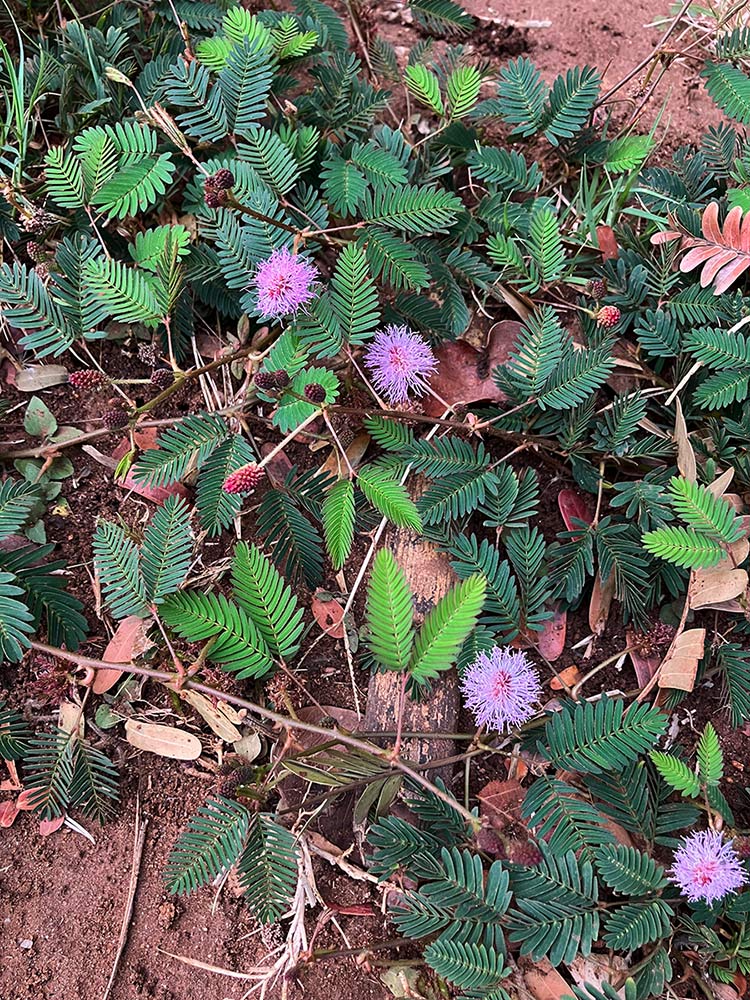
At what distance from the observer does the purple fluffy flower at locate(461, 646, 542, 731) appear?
5.39 feet

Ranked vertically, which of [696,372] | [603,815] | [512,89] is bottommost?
[603,815]

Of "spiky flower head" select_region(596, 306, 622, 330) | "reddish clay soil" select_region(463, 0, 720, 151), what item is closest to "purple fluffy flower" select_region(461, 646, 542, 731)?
"spiky flower head" select_region(596, 306, 622, 330)

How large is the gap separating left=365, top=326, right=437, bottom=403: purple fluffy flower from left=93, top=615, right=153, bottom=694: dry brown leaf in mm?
756

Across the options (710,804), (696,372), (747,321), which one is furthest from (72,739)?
(747,321)

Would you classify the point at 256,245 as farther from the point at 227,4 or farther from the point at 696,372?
the point at 696,372

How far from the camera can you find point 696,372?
6.52 feet

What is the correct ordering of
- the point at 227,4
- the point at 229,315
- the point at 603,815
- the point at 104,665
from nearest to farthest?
the point at 603,815 → the point at 104,665 → the point at 229,315 → the point at 227,4

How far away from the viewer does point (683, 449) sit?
6.14 feet

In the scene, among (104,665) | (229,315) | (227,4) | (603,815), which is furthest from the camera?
(227,4)

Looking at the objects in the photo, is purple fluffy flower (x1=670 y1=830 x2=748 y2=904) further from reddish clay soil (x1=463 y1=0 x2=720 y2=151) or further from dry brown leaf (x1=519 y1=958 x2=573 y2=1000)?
reddish clay soil (x1=463 y1=0 x2=720 y2=151)

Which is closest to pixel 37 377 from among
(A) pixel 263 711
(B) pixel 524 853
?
(A) pixel 263 711

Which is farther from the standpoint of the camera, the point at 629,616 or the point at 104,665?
the point at 629,616

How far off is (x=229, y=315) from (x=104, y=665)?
2.92 ft

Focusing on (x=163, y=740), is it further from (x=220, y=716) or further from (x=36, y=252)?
(x=36, y=252)
